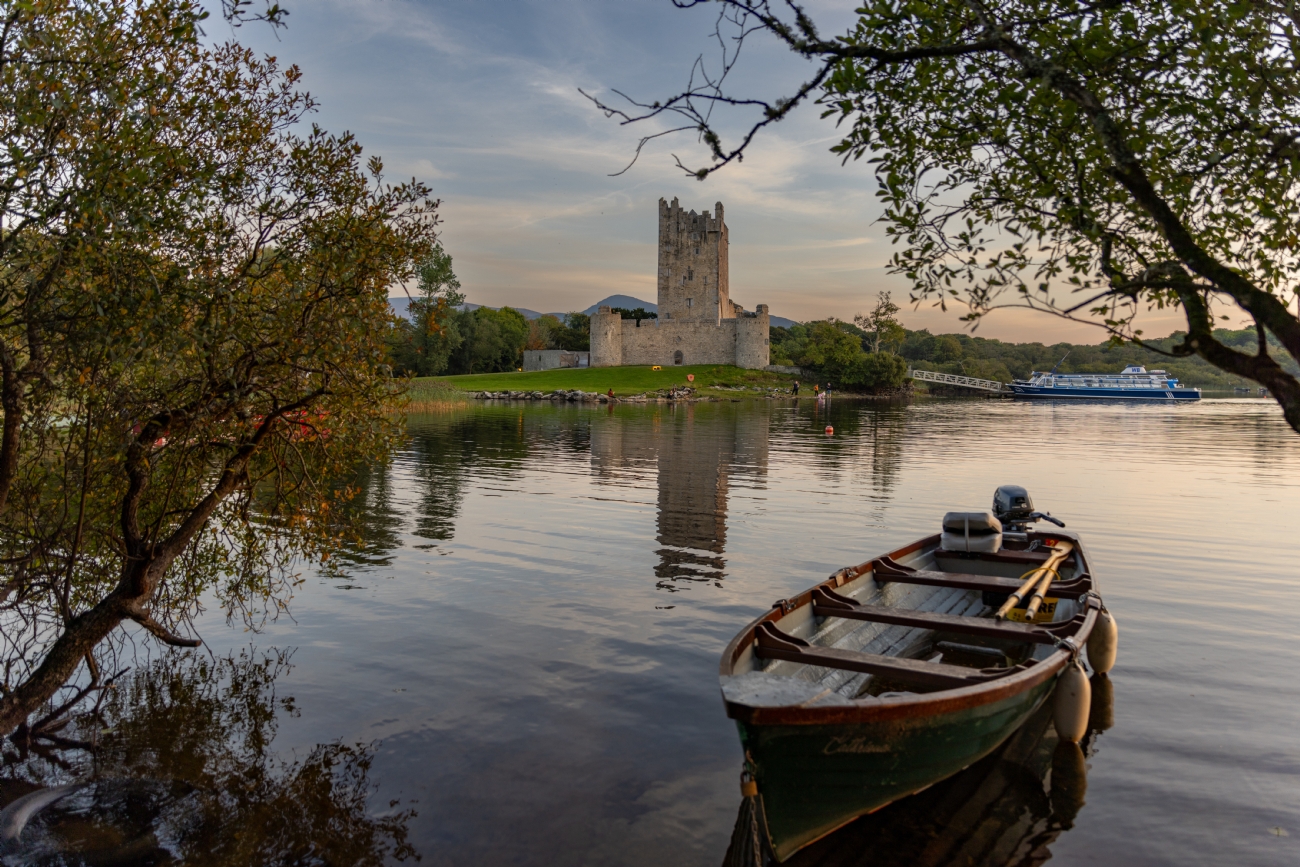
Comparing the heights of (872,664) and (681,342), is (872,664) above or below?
below

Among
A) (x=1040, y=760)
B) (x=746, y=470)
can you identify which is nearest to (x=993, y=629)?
(x=1040, y=760)

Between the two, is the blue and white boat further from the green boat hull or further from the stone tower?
the green boat hull

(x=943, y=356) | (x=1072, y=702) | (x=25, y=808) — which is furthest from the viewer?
(x=943, y=356)

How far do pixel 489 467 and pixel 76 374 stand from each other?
69.1 feet

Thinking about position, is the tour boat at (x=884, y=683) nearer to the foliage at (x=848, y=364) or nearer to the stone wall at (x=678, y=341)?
the stone wall at (x=678, y=341)

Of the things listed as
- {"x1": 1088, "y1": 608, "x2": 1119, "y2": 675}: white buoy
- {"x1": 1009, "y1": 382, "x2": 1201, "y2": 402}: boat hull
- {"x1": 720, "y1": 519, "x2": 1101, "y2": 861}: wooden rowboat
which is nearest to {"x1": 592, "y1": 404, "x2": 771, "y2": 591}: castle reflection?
{"x1": 720, "y1": 519, "x2": 1101, "y2": 861}: wooden rowboat

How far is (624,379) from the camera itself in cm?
8581

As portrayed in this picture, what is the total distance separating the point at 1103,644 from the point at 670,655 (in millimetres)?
5010

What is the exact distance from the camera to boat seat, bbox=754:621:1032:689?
6668 mm

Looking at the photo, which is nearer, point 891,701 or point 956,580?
point 891,701

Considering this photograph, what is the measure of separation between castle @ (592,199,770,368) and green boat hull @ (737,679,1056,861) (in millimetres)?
89265

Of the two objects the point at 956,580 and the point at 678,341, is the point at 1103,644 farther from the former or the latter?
the point at 678,341

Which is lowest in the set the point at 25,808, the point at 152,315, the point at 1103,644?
the point at 25,808

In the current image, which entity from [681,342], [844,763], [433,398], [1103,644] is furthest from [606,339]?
[844,763]
